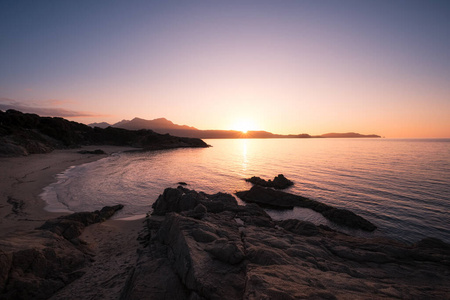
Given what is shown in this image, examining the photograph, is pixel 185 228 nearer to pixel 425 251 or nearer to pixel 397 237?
pixel 425 251

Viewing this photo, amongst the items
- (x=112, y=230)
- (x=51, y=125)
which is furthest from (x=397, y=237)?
(x=51, y=125)

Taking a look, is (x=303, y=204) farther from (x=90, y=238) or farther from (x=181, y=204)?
(x=90, y=238)

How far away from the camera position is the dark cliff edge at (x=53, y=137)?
46906 mm

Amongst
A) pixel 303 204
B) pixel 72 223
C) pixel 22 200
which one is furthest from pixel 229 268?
pixel 22 200

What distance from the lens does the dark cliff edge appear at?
46906 mm

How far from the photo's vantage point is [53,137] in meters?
70.9

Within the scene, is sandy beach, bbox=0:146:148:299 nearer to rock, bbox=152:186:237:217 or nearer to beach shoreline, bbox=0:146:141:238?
beach shoreline, bbox=0:146:141:238

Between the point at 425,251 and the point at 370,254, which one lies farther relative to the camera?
the point at 425,251

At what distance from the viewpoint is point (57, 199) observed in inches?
783

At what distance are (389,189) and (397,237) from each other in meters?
14.9

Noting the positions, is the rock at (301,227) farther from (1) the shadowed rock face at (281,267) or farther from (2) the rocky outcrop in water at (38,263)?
(2) the rocky outcrop in water at (38,263)

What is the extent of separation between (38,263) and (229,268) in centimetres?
801

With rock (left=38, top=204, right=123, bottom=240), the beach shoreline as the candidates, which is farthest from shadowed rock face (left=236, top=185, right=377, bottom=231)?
the beach shoreline

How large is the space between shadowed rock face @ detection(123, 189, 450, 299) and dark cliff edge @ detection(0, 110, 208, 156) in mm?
53704
